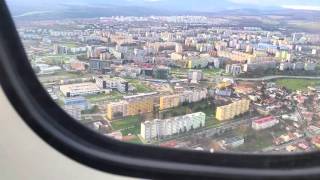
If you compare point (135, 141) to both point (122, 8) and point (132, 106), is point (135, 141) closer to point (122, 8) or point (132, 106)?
Answer: point (132, 106)

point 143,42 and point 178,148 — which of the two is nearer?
point 143,42

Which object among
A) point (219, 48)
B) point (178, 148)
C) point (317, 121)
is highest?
point (219, 48)

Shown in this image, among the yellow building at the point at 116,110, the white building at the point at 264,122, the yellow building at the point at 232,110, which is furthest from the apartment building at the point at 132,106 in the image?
the white building at the point at 264,122

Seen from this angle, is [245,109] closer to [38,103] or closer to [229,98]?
[229,98]

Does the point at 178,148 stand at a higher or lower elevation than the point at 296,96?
lower

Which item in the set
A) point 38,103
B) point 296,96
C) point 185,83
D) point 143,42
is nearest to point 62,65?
point 38,103

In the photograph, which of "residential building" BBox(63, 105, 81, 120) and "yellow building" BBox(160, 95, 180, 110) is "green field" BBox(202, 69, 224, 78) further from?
"residential building" BBox(63, 105, 81, 120)
